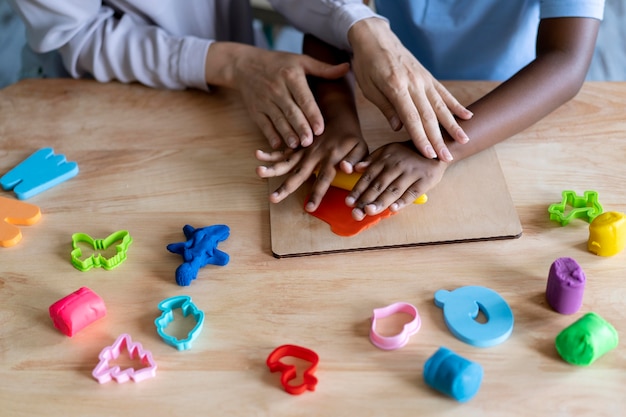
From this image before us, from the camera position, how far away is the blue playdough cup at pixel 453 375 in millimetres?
615

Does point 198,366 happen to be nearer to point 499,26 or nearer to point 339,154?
point 339,154

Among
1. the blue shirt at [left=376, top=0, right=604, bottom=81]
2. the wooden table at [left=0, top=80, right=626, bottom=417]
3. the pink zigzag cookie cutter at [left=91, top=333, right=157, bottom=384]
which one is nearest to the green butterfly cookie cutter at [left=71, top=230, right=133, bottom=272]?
the wooden table at [left=0, top=80, right=626, bottom=417]

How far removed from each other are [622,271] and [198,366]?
18.6 inches

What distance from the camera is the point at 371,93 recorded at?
962mm

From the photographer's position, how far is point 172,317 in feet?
2.41

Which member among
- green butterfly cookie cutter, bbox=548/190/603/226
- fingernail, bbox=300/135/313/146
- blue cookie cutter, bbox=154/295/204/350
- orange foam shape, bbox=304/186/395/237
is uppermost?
green butterfly cookie cutter, bbox=548/190/603/226

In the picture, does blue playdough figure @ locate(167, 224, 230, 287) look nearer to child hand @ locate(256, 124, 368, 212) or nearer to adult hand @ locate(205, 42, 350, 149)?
child hand @ locate(256, 124, 368, 212)

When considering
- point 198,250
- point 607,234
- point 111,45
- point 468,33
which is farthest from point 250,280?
point 468,33

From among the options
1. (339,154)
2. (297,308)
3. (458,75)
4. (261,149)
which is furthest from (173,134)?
(458,75)

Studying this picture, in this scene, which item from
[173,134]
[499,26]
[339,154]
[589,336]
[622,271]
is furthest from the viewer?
[499,26]

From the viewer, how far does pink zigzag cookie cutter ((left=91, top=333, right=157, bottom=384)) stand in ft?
2.19

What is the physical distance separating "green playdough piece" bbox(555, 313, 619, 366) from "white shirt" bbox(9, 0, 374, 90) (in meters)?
0.56

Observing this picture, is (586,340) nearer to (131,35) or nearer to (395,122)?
(395,122)

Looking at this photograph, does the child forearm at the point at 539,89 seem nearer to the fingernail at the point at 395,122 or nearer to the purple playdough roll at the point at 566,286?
the fingernail at the point at 395,122
